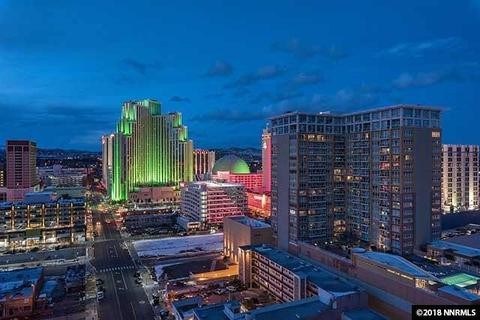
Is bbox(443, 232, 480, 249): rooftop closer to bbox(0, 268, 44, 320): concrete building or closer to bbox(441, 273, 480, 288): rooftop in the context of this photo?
bbox(441, 273, 480, 288): rooftop

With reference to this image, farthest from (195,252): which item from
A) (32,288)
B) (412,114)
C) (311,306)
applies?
(412,114)

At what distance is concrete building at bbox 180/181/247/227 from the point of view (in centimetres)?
8156

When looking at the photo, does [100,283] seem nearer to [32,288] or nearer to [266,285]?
[32,288]

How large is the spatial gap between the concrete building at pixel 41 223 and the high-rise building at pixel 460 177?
3139 inches

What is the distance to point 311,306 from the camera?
101 feet

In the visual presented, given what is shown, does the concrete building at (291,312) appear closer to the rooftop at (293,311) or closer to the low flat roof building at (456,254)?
Result: the rooftop at (293,311)

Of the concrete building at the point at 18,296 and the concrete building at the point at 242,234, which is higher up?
the concrete building at the point at 242,234

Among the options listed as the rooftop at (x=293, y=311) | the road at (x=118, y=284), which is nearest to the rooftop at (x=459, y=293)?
the rooftop at (x=293, y=311)

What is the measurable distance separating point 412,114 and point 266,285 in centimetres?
A: 2781

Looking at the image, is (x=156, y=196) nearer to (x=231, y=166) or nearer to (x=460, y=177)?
(x=231, y=166)

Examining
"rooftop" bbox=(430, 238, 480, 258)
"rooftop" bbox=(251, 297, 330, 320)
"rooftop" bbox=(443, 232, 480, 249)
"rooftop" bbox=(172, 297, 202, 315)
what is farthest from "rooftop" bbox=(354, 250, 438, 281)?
"rooftop" bbox=(172, 297, 202, 315)

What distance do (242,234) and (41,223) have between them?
4135cm

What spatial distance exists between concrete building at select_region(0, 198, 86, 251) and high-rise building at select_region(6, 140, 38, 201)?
45.9m

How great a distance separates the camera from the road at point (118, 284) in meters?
37.7
